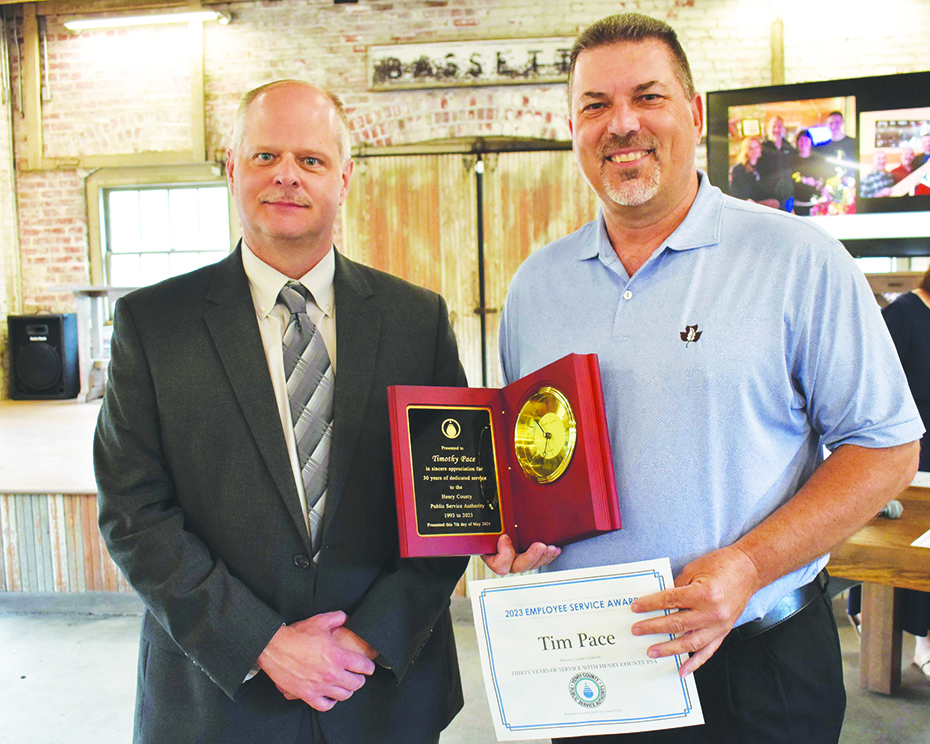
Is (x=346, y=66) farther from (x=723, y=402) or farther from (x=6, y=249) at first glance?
(x=723, y=402)

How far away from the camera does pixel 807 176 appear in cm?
378

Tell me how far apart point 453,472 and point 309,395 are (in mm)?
310

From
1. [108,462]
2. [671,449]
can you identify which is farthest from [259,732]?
[671,449]

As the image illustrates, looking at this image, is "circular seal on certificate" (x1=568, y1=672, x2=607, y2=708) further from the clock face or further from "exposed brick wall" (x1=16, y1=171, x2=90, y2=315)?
"exposed brick wall" (x1=16, y1=171, x2=90, y2=315)

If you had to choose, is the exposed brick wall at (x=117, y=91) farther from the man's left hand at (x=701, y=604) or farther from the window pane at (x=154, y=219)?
the man's left hand at (x=701, y=604)

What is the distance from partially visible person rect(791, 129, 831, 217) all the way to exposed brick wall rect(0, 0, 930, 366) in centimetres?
296

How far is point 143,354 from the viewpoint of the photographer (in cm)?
127

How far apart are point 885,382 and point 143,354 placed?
121cm

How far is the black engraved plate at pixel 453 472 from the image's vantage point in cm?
117

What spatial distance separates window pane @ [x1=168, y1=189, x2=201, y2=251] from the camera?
7434 mm

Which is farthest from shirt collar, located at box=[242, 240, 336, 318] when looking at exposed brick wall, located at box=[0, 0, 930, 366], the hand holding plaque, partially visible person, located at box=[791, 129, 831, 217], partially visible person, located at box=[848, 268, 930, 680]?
exposed brick wall, located at box=[0, 0, 930, 366]

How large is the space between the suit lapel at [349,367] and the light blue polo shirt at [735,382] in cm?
41

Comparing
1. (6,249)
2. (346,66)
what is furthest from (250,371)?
(6,249)

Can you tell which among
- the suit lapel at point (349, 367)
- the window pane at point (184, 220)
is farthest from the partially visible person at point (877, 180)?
the window pane at point (184, 220)
